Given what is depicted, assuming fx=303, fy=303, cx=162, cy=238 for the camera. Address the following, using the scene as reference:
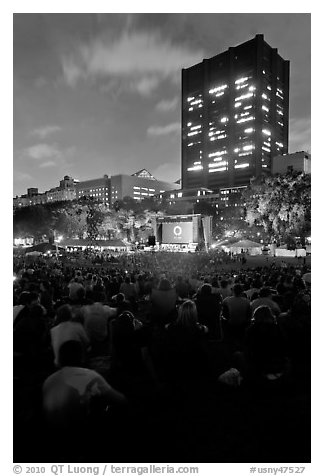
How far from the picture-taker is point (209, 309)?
18.9 ft

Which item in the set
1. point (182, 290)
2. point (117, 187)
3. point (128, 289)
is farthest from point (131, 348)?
point (117, 187)

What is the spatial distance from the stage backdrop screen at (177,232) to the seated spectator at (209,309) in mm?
31152

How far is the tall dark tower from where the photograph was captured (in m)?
113

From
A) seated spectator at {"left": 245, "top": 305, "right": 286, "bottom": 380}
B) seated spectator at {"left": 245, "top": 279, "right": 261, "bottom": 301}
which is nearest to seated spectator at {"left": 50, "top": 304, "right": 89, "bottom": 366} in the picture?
seated spectator at {"left": 245, "top": 305, "right": 286, "bottom": 380}

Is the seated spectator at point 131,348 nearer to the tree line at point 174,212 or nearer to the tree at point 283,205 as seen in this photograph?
the tree line at point 174,212

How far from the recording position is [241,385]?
395 cm

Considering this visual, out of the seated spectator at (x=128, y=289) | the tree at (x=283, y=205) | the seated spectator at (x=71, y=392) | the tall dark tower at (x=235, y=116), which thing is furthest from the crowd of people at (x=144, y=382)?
the tall dark tower at (x=235, y=116)

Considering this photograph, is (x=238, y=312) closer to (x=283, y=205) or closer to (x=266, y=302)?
(x=266, y=302)

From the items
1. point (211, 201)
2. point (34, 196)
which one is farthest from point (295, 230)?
point (34, 196)

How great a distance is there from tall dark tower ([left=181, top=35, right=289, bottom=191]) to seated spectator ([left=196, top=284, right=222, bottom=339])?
107m

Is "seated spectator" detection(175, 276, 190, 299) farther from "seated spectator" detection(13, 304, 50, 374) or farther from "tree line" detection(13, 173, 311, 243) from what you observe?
"tree line" detection(13, 173, 311, 243)

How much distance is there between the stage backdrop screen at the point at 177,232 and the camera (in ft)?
122
